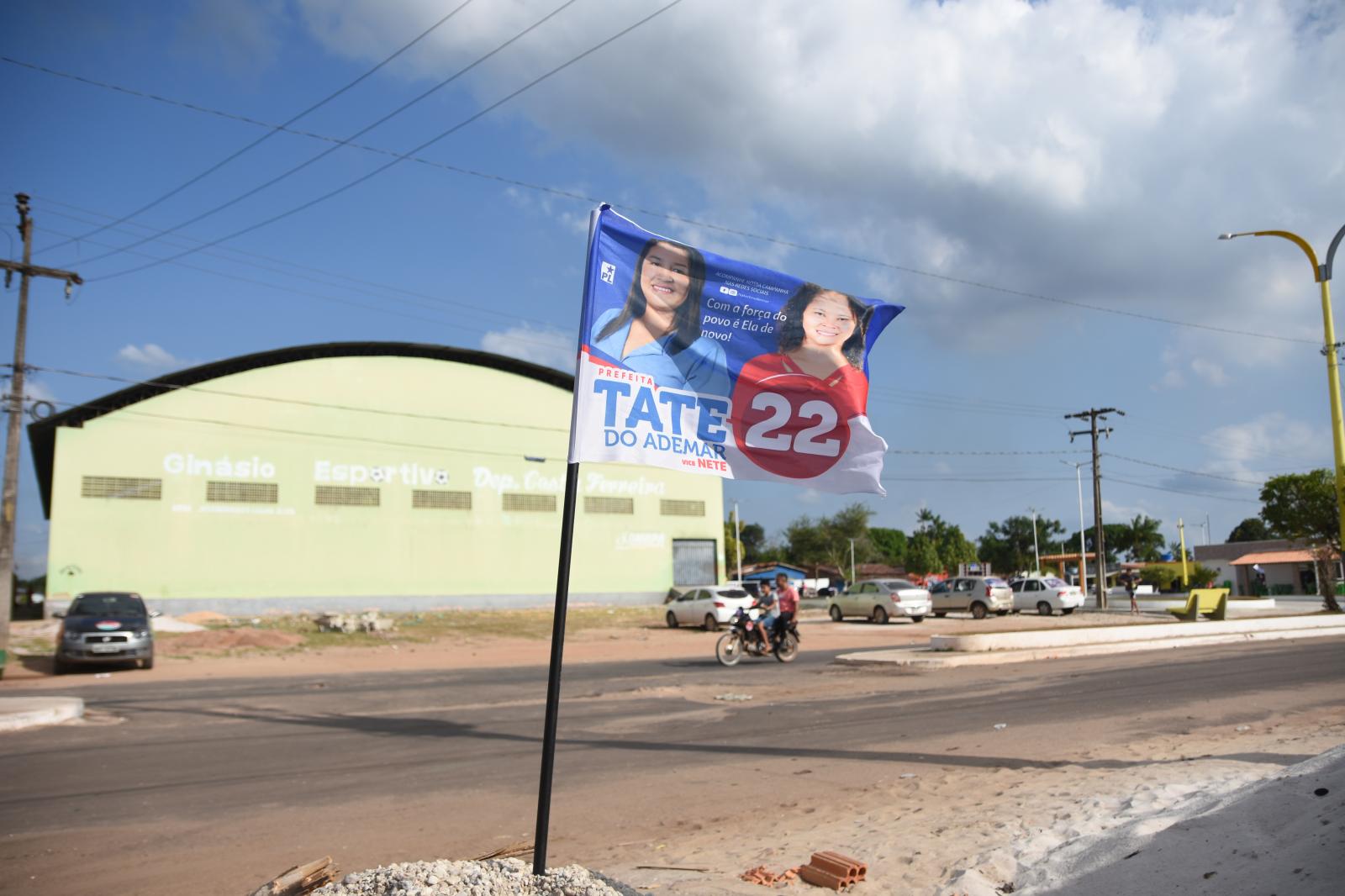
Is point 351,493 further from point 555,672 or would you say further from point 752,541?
point 752,541

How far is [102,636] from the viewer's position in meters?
22.0

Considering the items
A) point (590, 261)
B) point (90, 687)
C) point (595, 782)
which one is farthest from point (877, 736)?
point (90, 687)

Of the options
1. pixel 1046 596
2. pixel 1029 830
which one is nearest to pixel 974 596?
pixel 1046 596

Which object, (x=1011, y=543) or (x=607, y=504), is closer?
(x=607, y=504)

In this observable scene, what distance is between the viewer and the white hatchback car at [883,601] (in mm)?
39219

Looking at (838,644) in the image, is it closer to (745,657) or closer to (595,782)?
(745,657)

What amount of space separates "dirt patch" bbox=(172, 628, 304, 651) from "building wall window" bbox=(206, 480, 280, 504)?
38.6 ft

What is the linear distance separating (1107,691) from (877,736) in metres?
5.47

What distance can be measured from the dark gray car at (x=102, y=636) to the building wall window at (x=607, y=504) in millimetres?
30159

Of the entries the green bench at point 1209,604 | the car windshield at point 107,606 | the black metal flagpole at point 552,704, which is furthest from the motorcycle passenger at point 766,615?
the black metal flagpole at point 552,704

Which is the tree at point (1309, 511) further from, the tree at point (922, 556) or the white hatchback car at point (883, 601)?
the tree at point (922, 556)

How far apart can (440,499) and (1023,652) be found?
3387cm

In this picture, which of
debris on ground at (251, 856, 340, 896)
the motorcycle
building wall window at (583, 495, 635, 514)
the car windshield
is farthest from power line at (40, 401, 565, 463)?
debris on ground at (251, 856, 340, 896)

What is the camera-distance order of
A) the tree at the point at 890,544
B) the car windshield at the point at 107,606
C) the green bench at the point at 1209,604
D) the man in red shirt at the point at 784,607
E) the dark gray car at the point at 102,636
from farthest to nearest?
the tree at the point at 890,544, the green bench at the point at 1209,604, the car windshield at the point at 107,606, the dark gray car at the point at 102,636, the man in red shirt at the point at 784,607
